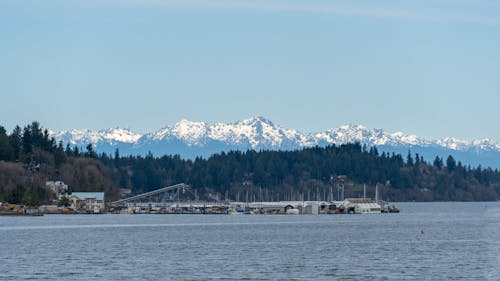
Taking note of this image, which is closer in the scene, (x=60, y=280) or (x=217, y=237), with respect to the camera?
(x=60, y=280)

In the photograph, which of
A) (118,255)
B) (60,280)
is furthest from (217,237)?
(60,280)

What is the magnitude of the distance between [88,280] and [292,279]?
1523 cm

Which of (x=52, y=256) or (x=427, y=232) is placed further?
(x=427, y=232)

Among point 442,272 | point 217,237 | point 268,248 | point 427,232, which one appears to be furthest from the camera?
point 427,232

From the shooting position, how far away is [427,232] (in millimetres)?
153625

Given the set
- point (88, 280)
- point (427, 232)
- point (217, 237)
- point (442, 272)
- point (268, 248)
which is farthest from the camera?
point (427, 232)

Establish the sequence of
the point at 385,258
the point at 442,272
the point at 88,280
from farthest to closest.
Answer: the point at 385,258 → the point at 442,272 → the point at 88,280

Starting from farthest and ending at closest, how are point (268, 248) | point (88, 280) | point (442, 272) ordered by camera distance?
point (268, 248)
point (442, 272)
point (88, 280)

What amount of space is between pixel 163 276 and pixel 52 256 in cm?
2267

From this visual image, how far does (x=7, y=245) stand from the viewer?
395 feet

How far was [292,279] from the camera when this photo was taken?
82375 millimetres

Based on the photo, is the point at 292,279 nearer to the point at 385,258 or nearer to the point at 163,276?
the point at 163,276

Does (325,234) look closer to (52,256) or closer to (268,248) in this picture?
(268,248)

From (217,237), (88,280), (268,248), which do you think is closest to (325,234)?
(217,237)
